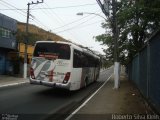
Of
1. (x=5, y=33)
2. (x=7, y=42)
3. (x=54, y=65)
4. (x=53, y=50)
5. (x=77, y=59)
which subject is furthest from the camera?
(x=7, y=42)

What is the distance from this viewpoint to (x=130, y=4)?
3269cm

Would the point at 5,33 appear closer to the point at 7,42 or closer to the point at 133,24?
the point at 7,42

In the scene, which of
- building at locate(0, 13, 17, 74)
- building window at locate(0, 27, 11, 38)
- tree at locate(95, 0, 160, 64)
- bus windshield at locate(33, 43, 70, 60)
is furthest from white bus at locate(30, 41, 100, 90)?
building at locate(0, 13, 17, 74)

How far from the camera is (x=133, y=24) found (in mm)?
32875

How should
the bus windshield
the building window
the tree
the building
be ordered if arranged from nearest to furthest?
1. the bus windshield
2. the tree
3. the building window
4. the building

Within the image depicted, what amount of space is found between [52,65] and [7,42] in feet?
76.5

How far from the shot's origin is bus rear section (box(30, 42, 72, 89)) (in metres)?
17.2

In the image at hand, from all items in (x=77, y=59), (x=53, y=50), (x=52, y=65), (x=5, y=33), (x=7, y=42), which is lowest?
(x=52, y=65)

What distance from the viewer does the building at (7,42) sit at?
38234 millimetres

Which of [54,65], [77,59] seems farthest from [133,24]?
[54,65]

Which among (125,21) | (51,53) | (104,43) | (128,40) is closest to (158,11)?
(125,21)

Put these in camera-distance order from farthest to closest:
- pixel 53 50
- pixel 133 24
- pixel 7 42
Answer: pixel 7 42, pixel 133 24, pixel 53 50

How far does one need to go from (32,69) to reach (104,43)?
19.2 m

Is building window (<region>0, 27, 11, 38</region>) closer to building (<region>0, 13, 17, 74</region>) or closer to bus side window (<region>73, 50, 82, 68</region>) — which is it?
building (<region>0, 13, 17, 74</region>)
